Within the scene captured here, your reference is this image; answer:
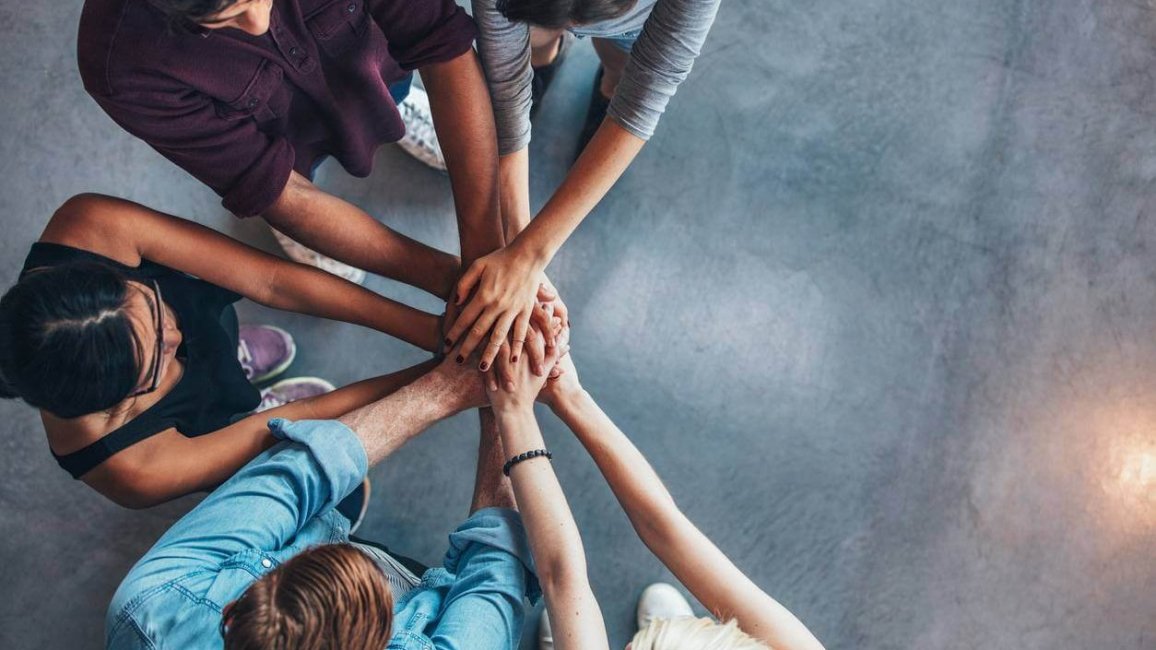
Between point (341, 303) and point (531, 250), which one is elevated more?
point (531, 250)

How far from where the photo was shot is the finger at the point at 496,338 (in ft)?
5.46

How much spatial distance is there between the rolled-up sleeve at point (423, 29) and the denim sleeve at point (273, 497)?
76 cm

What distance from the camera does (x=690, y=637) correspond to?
51.6 inches

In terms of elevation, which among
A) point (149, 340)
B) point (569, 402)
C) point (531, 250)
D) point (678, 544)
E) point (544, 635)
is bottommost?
point (544, 635)

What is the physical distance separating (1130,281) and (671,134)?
5.02 feet

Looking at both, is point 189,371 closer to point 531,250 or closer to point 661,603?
point 531,250

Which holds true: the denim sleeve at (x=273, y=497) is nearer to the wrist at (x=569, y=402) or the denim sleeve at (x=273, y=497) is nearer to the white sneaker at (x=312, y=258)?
the wrist at (x=569, y=402)

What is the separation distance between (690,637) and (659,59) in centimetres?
105

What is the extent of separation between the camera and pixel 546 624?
2121mm

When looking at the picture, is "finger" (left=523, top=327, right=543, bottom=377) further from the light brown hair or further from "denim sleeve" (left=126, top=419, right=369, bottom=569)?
the light brown hair

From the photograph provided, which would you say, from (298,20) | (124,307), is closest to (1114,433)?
(298,20)

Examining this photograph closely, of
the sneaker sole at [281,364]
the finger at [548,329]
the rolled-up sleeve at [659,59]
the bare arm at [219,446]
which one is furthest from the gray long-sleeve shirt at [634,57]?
the sneaker sole at [281,364]

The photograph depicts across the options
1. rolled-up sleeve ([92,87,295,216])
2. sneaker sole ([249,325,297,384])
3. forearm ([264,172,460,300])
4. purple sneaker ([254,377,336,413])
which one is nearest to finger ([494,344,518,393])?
forearm ([264,172,460,300])

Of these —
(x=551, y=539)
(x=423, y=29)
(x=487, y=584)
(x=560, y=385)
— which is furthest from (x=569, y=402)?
(x=423, y=29)
